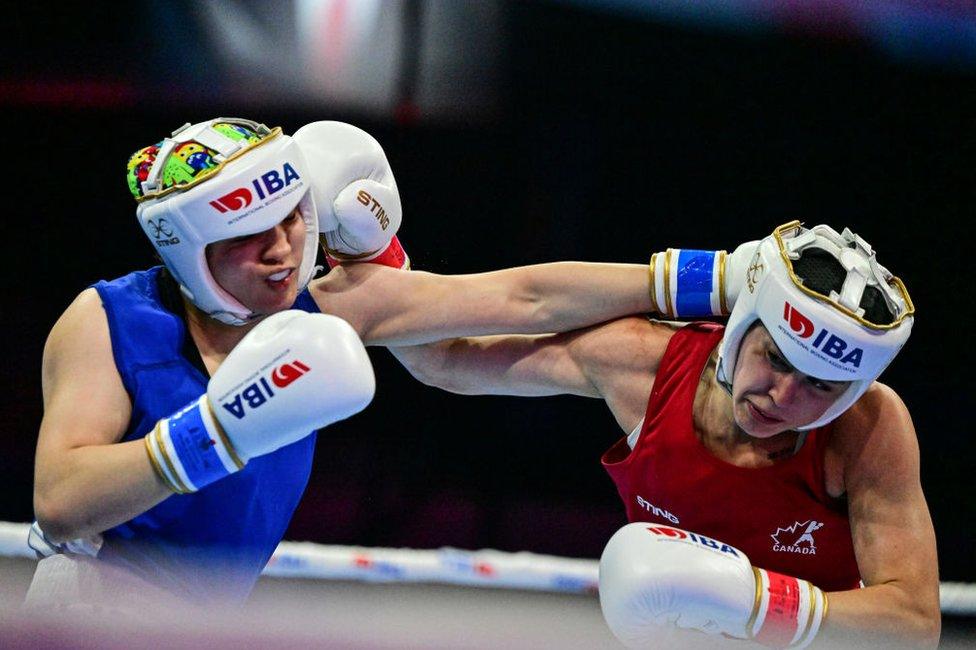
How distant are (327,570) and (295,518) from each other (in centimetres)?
36

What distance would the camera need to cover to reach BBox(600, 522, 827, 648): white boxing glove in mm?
2123

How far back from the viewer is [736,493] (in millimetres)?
2428

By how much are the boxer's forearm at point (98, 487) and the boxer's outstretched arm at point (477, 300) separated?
0.63 m

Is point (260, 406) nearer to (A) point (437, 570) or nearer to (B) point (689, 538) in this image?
(B) point (689, 538)

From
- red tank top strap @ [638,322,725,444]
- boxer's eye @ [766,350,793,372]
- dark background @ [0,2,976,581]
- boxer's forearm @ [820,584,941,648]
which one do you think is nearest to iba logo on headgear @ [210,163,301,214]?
red tank top strap @ [638,322,725,444]

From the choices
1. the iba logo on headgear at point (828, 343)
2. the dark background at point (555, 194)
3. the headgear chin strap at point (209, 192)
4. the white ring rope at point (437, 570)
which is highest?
the headgear chin strap at point (209, 192)

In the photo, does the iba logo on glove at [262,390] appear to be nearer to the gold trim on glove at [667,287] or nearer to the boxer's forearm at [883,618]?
the gold trim on glove at [667,287]

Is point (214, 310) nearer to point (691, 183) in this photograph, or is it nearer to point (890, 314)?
point (890, 314)

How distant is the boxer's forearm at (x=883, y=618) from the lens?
2191mm

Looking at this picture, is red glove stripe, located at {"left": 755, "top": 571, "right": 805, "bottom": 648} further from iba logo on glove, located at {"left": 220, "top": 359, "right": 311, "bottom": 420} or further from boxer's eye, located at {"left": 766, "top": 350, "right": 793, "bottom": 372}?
iba logo on glove, located at {"left": 220, "top": 359, "right": 311, "bottom": 420}

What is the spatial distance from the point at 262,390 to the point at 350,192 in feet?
2.23

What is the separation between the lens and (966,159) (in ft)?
14.0

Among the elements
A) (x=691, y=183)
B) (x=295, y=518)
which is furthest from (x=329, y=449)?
(x=691, y=183)

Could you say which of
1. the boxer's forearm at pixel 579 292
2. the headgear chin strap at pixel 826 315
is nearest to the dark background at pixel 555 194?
the boxer's forearm at pixel 579 292
